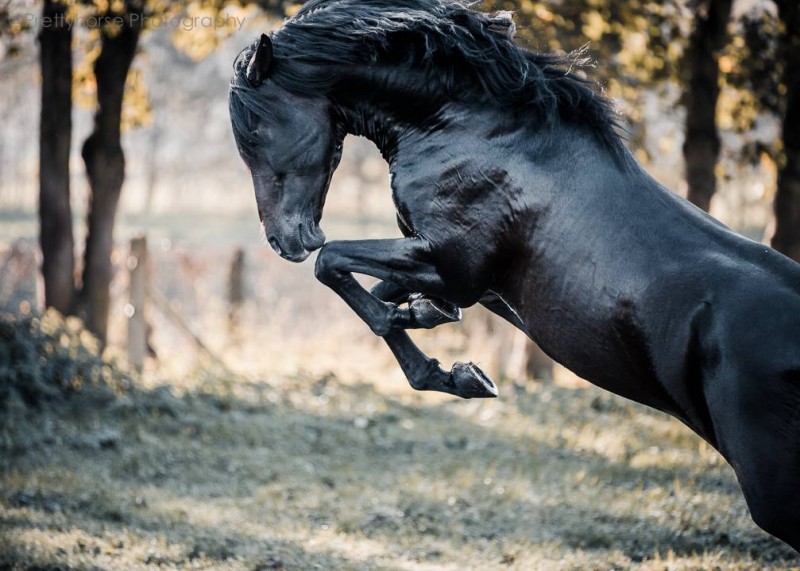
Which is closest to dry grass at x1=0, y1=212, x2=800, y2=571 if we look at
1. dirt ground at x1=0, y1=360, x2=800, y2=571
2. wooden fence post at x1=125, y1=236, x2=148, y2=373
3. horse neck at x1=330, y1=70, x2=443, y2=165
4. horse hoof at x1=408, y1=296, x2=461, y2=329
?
dirt ground at x1=0, y1=360, x2=800, y2=571

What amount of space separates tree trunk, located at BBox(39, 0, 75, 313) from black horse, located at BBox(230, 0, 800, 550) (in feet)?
22.3

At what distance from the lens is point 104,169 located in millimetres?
10922

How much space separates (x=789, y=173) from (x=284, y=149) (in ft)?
23.0

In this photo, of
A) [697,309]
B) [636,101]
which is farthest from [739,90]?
[697,309]

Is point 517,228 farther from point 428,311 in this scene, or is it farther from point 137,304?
point 137,304

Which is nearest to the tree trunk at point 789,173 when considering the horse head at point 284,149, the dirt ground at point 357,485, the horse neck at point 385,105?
the dirt ground at point 357,485

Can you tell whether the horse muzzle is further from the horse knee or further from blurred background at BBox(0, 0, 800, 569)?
blurred background at BBox(0, 0, 800, 569)

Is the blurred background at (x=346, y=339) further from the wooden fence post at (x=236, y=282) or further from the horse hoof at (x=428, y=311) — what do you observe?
the horse hoof at (x=428, y=311)

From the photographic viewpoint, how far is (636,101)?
1188cm

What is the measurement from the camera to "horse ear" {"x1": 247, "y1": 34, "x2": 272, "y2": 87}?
13.0ft

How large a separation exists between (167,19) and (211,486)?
242 inches

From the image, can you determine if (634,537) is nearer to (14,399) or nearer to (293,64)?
(293,64)

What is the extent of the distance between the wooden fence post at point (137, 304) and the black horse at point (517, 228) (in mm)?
7485

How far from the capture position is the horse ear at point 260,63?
395 centimetres
